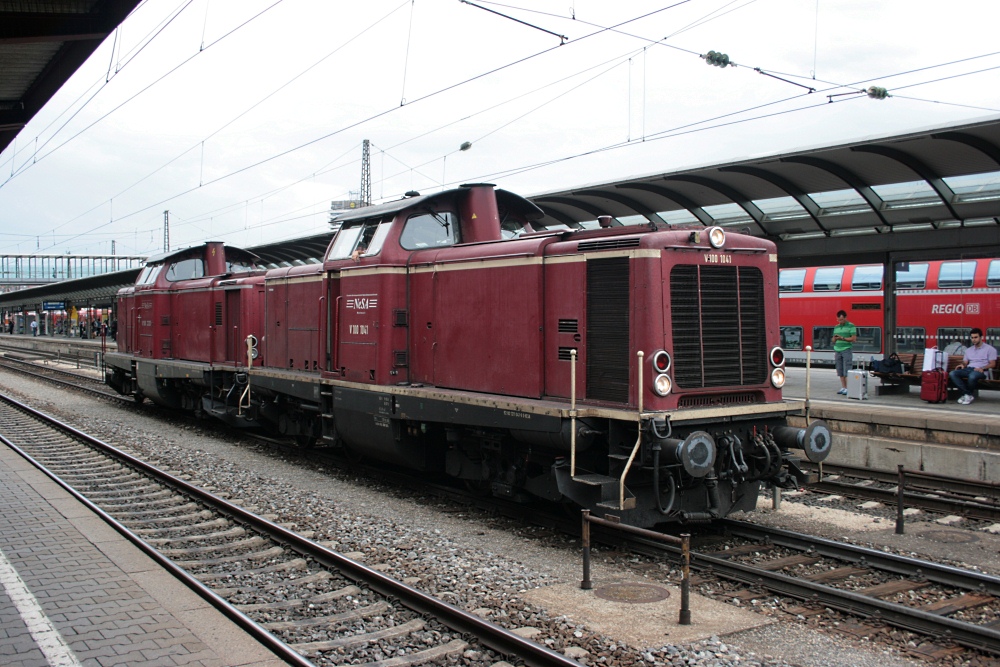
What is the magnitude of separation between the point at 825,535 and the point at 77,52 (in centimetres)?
1000

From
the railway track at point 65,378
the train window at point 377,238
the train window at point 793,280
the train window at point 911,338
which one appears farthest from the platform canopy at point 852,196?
the railway track at point 65,378

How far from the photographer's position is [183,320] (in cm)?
A: 1683

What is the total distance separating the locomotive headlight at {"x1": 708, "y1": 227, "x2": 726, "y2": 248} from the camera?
711cm

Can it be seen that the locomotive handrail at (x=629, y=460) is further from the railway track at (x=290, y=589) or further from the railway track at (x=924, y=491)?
the railway track at (x=924, y=491)

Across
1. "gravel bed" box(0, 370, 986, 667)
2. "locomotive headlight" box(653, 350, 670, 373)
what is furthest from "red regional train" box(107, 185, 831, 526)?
"gravel bed" box(0, 370, 986, 667)

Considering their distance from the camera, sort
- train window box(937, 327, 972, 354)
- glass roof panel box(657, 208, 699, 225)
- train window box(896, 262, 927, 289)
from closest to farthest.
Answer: glass roof panel box(657, 208, 699, 225), train window box(937, 327, 972, 354), train window box(896, 262, 927, 289)

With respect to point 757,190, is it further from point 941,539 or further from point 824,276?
point 824,276

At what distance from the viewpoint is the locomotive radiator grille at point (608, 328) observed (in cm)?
704

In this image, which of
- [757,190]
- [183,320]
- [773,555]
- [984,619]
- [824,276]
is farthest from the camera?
[824,276]

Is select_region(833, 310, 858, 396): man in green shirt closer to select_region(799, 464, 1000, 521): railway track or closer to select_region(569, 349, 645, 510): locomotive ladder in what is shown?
select_region(799, 464, 1000, 521): railway track

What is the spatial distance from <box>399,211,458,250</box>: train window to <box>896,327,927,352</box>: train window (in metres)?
14.4

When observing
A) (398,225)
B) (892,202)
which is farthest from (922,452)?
(398,225)

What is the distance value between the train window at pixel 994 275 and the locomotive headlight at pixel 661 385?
475 inches

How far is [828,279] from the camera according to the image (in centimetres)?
2466
